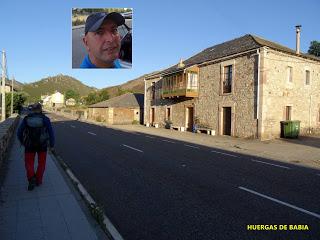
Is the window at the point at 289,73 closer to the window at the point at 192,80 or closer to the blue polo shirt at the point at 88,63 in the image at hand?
the window at the point at 192,80

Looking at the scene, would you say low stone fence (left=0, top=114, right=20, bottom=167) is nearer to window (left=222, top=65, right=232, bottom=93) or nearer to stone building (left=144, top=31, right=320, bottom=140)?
stone building (left=144, top=31, right=320, bottom=140)

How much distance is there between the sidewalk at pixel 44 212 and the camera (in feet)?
14.3

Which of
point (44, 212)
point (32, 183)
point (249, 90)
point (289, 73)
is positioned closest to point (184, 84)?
point (249, 90)

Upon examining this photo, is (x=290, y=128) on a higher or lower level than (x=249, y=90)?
lower

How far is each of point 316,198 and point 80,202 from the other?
4.83 m

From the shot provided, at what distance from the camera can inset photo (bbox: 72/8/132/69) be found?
48.0ft

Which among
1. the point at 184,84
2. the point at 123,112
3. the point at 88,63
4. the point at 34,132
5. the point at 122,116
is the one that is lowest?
the point at 34,132

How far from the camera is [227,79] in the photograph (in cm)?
2469

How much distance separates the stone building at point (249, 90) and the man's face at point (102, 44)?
36.1 feet

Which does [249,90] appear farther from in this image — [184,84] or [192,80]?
[184,84]

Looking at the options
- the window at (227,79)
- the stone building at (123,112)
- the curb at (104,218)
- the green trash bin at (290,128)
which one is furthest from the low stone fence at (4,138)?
the stone building at (123,112)

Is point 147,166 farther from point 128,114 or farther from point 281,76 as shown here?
point 128,114

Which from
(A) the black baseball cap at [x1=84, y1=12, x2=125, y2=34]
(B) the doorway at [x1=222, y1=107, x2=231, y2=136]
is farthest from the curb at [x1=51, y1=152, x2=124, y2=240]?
(B) the doorway at [x1=222, y1=107, x2=231, y2=136]

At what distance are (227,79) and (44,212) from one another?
21347 millimetres
